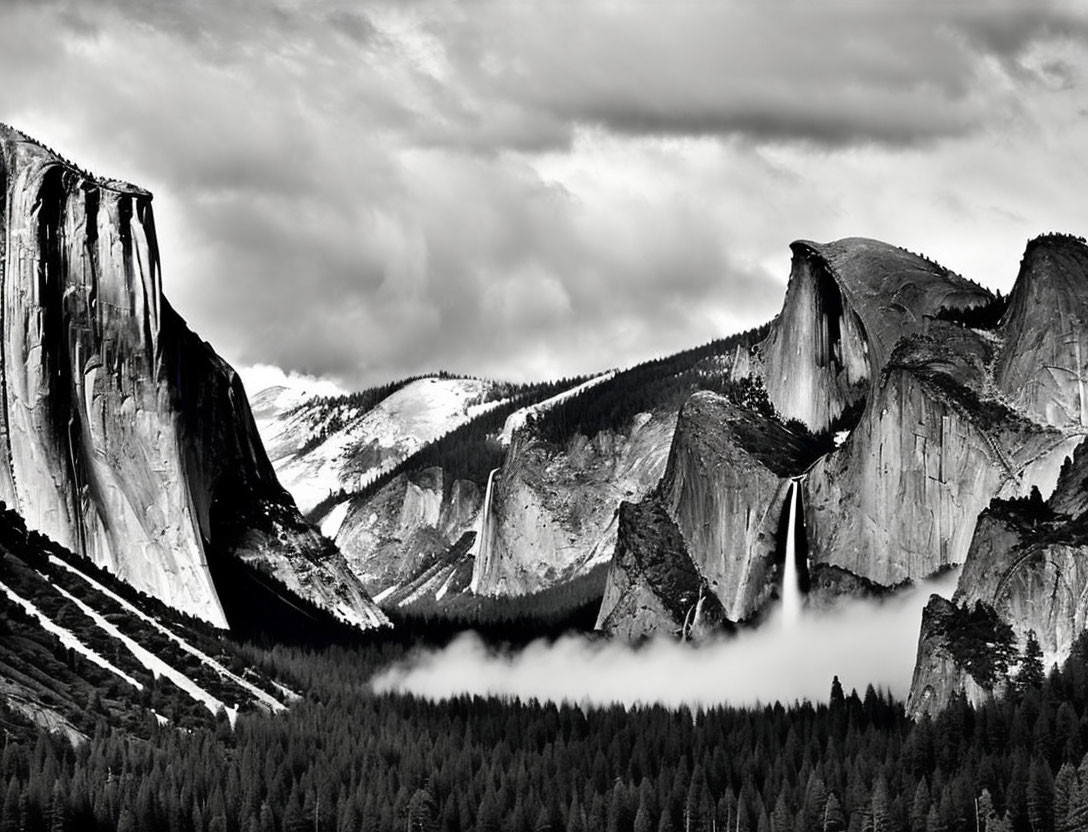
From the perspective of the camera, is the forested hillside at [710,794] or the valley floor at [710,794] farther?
the valley floor at [710,794]

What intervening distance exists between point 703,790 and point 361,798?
78.1 ft

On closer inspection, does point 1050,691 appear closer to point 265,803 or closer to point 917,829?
point 917,829

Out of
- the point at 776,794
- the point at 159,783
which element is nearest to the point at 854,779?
the point at 776,794

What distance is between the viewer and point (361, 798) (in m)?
195

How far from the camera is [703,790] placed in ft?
624

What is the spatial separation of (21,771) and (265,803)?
18421mm

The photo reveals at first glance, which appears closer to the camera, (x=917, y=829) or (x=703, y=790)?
(x=917, y=829)

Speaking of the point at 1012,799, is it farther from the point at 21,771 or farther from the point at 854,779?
the point at 21,771

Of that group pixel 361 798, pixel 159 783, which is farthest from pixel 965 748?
pixel 159 783

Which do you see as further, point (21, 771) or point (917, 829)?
point (21, 771)

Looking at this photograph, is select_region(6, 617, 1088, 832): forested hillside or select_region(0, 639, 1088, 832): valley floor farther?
select_region(0, 639, 1088, 832): valley floor

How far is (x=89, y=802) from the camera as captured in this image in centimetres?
19150

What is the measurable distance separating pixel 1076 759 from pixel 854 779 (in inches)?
576

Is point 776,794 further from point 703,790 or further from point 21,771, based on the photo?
point 21,771
